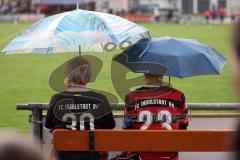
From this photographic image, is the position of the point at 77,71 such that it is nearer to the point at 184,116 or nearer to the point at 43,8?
the point at 184,116

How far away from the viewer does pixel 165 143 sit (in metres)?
4.92

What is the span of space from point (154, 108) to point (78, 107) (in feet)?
2.03

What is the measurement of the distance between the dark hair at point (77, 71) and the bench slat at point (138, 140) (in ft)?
1.67

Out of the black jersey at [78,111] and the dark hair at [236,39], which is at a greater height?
the dark hair at [236,39]

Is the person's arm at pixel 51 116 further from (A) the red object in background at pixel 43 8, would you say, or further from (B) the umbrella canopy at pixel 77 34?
(A) the red object in background at pixel 43 8

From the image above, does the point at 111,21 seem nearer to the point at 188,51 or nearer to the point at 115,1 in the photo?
the point at 188,51

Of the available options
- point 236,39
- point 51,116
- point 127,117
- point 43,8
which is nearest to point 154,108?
point 127,117

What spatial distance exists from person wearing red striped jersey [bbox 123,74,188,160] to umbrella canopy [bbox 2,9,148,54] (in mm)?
455

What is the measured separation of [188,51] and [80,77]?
112cm

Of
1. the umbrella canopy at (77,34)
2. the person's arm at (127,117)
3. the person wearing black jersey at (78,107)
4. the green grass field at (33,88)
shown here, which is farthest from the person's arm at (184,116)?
the green grass field at (33,88)

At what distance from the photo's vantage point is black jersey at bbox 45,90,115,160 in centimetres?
514

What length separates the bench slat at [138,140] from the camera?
16.0 feet

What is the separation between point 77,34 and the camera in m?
5.57

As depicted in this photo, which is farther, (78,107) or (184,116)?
(184,116)
